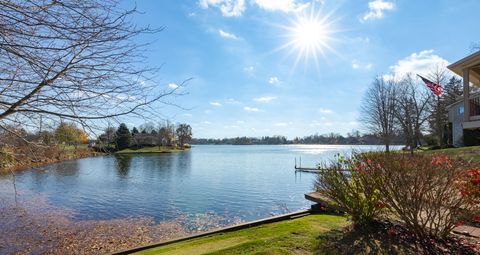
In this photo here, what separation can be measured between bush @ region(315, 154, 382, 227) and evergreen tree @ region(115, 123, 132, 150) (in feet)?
13.2

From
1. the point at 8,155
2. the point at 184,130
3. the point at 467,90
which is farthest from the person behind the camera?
the point at 184,130

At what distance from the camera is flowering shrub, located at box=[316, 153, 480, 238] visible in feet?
15.0

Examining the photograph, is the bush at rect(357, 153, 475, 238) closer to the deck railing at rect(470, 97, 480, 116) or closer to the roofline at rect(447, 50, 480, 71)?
the roofline at rect(447, 50, 480, 71)

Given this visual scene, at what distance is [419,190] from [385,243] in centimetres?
104

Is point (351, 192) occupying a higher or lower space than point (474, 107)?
lower

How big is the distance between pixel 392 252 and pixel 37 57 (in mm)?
5172

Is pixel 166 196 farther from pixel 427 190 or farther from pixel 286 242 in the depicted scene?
pixel 427 190

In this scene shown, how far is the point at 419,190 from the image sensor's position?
462 cm

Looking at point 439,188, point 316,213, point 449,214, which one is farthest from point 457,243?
point 316,213

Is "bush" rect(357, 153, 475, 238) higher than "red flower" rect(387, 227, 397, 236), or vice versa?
"bush" rect(357, 153, 475, 238)

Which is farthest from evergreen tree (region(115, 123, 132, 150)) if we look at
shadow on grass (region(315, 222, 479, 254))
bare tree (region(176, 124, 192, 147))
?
bare tree (region(176, 124, 192, 147))

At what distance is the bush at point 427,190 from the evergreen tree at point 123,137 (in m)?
4.10

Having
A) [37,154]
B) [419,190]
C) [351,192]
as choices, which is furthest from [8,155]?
[419,190]

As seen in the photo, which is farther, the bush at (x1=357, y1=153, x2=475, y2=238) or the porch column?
the porch column
